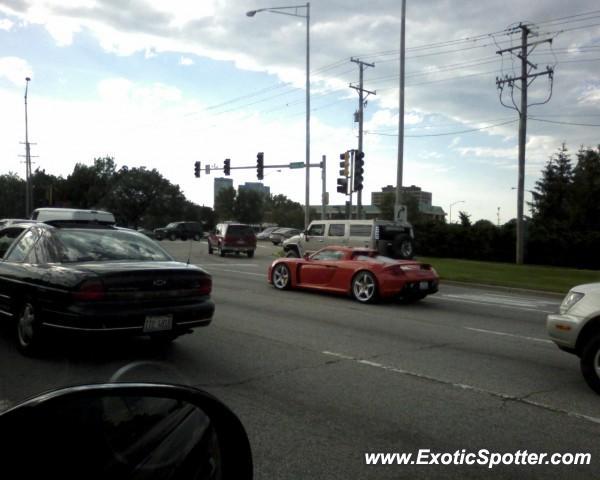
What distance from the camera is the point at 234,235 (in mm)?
31078

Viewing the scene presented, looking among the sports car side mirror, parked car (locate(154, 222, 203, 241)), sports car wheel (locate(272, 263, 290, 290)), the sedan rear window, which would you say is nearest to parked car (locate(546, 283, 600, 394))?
the sedan rear window

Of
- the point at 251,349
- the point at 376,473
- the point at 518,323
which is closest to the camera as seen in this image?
the point at 376,473

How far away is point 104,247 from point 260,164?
28.3 m

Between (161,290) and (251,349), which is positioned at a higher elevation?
(161,290)

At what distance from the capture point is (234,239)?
3103cm

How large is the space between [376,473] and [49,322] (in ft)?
12.9

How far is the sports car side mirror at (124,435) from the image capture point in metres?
1.56

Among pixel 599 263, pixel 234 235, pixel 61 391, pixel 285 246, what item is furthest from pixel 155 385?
pixel 599 263

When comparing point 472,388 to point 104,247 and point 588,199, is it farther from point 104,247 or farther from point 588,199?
point 588,199

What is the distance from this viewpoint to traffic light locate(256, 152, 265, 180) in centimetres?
3453

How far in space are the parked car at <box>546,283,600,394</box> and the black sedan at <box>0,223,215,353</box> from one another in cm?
392

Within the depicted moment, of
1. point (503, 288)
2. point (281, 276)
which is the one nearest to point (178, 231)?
point (503, 288)

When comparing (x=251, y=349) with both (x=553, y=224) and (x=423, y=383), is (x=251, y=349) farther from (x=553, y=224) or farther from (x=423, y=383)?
(x=553, y=224)

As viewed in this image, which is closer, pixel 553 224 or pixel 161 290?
pixel 161 290
